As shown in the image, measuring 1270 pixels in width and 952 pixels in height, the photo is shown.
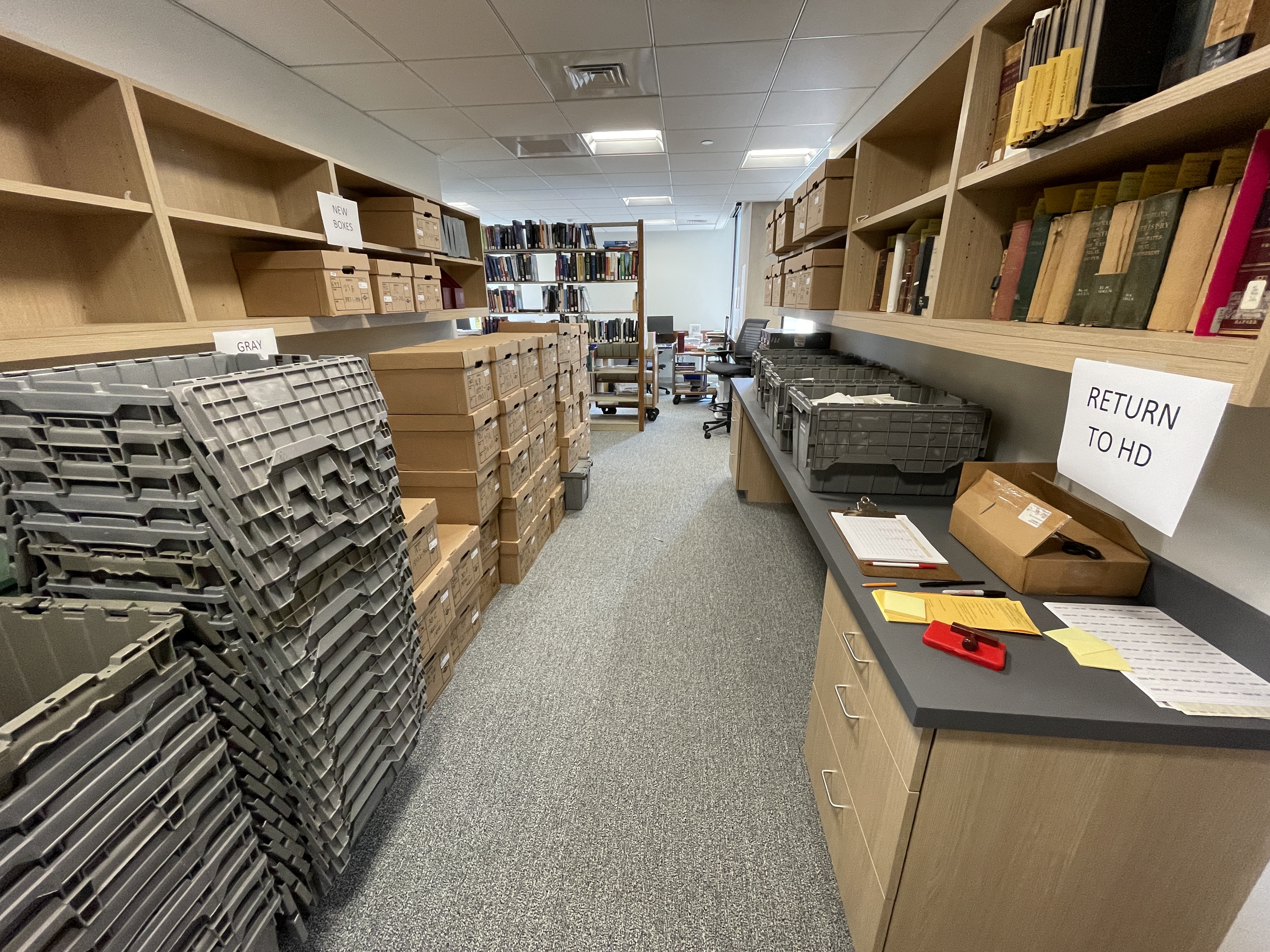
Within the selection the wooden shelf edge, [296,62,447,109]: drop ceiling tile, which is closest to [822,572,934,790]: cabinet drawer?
the wooden shelf edge

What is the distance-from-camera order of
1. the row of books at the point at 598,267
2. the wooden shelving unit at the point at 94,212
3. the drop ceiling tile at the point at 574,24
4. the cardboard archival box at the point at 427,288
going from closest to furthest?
the wooden shelving unit at the point at 94,212, the drop ceiling tile at the point at 574,24, the cardboard archival box at the point at 427,288, the row of books at the point at 598,267

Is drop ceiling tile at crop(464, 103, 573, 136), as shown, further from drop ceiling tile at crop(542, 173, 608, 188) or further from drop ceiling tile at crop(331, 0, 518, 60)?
drop ceiling tile at crop(542, 173, 608, 188)

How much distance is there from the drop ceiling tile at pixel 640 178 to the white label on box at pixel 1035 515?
5.01 meters

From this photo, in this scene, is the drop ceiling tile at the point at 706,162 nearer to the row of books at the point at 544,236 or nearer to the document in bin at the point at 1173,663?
the row of books at the point at 544,236

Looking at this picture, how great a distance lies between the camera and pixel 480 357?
2178 millimetres

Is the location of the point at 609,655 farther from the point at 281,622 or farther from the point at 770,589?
the point at 281,622

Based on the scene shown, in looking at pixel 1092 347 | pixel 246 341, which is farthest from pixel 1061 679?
pixel 246 341

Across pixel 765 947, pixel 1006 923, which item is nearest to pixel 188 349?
pixel 765 947

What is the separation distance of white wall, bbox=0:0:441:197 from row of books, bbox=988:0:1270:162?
93.1 inches

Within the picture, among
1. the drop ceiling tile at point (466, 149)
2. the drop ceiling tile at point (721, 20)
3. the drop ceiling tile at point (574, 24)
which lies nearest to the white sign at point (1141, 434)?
the drop ceiling tile at point (721, 20)

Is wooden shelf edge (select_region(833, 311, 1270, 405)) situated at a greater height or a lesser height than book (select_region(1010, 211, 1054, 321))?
lesser

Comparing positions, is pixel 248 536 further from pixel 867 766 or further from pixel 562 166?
pixel 562 166

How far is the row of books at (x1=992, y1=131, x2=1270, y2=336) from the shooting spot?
690 mm

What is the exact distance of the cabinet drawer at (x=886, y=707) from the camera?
2.62 ft
